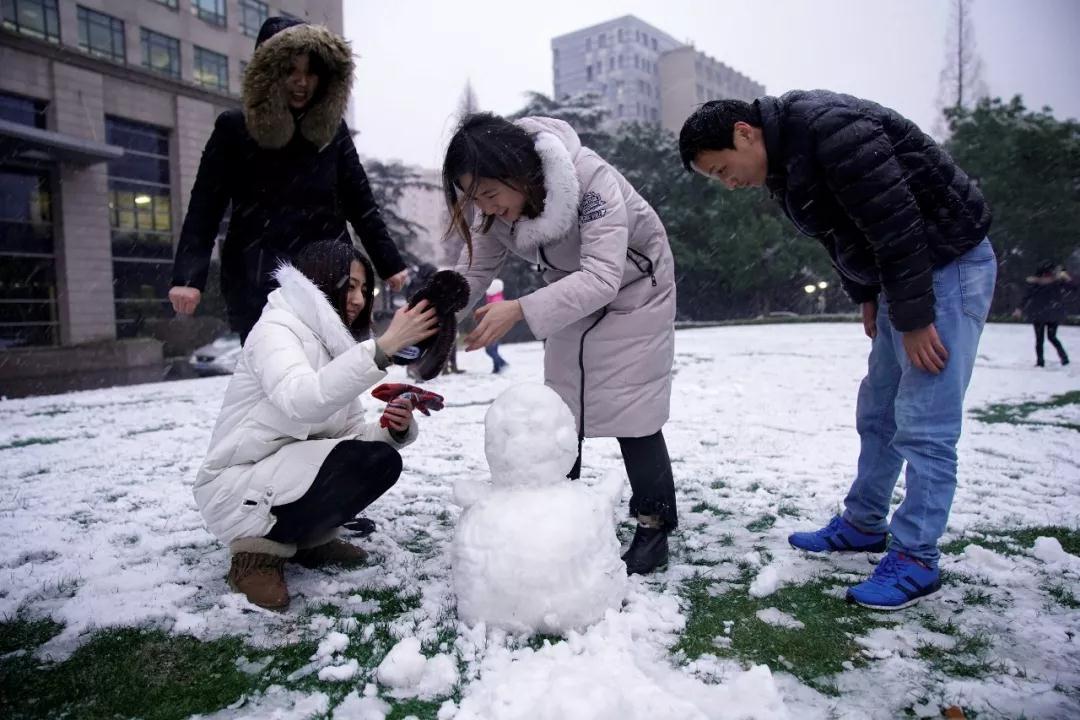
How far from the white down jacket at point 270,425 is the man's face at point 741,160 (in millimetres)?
1460

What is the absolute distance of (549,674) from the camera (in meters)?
1.79

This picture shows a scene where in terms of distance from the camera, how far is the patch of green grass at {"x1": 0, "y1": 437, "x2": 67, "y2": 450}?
207 inches

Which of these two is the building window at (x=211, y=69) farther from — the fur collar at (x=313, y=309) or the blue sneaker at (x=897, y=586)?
the blue sneaker at (x=897, y=586)

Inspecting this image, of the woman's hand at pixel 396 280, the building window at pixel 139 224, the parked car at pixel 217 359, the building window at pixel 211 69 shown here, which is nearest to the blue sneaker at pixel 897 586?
the woman's hand at pixel 396 280

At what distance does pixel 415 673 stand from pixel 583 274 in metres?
1.35

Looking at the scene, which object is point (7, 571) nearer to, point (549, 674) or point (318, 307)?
point (318, 307)

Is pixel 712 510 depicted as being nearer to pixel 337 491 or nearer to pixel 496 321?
pixel 496 321

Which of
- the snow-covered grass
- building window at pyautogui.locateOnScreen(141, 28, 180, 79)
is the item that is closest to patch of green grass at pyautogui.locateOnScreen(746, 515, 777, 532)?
the snow-covered grass

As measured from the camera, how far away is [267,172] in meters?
2.88

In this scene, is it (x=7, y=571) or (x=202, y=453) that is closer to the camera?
(x=7, y=571)

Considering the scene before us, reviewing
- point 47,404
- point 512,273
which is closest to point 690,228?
point 512,273

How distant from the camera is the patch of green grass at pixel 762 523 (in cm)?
309

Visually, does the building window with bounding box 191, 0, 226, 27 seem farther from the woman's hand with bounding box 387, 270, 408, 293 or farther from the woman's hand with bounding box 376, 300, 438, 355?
the woman's hand with bounding box 376, 300, 438, 355

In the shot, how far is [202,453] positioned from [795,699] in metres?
4.48
